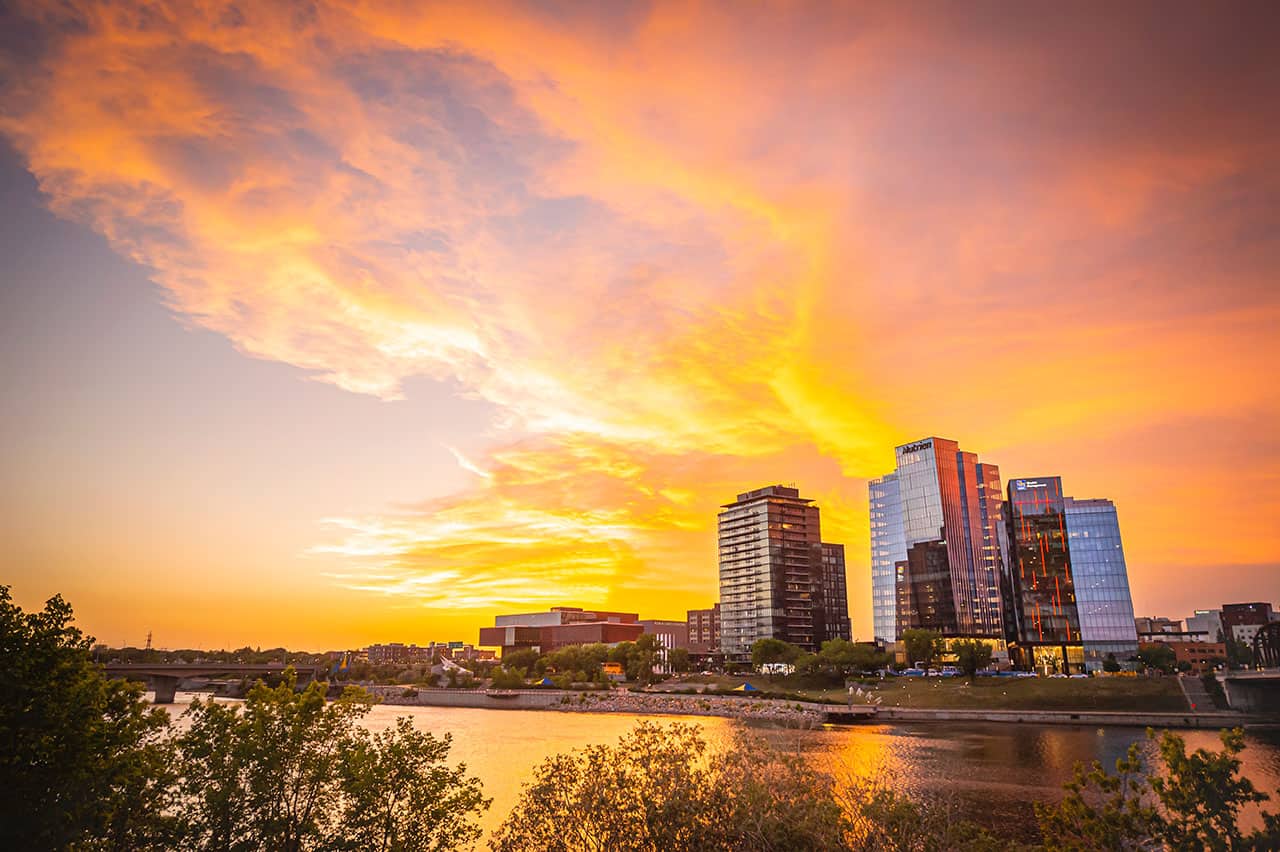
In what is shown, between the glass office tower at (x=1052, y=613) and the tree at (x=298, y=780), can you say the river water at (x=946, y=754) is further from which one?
the glass office tower at (x=1052, y=613)

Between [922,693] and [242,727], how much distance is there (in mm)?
141894

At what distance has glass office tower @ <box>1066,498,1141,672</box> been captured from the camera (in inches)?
7392

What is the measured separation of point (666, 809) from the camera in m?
23.1

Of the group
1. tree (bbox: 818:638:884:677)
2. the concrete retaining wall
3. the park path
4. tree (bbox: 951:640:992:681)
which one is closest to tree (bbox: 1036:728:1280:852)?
the concrete retaining wall

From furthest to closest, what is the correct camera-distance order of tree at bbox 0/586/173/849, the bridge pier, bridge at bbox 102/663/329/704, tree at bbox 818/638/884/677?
tree at bbox 818/638/884/677
the bridge pier
bridge at bbox 102/663/329/704
tree at bbox 0/586/173/849

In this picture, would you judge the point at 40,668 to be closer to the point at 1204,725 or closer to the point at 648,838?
the point at 648,838

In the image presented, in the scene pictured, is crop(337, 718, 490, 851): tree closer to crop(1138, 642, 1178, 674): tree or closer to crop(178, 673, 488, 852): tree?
crop(178, 673, 488, 852): tree

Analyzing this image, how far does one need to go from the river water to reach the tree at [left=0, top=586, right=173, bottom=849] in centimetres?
2471

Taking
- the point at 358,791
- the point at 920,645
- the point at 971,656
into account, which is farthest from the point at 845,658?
the point at 358,791

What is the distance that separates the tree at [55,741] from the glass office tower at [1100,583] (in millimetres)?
215272

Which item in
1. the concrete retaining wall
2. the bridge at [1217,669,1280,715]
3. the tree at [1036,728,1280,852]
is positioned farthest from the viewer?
the bridge at [1217,669,1280,715]

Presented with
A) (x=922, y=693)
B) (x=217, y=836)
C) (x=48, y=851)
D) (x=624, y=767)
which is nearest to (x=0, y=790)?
(x=48, y=851)

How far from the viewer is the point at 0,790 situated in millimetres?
16625

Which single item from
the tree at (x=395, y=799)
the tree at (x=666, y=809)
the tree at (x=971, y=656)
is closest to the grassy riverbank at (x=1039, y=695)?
the tree at (x=971, y=656)
